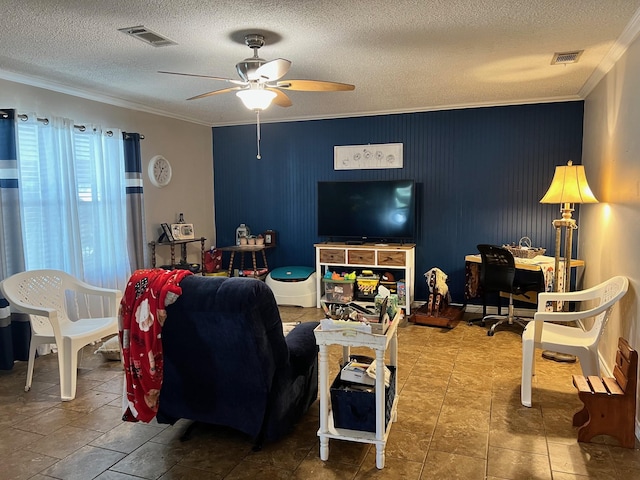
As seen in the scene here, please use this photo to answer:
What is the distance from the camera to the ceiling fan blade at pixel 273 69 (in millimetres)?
2665

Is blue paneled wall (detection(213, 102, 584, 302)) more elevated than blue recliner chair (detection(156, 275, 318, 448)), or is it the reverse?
blue paneled wall (detection(213, 102, 584, 302))

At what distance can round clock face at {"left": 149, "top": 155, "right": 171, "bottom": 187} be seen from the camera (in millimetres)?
5219

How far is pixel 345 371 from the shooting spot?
8.13 ft

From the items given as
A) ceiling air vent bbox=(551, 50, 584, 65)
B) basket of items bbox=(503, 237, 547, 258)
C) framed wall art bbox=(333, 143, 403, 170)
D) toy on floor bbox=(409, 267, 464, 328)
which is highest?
ceiling air vent bbox=(551, 50, 584, 65)

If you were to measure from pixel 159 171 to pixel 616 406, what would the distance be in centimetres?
473

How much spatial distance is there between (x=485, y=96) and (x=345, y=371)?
11.3ft

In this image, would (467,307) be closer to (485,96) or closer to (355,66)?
(485,96)

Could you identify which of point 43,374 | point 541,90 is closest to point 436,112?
point 541,90

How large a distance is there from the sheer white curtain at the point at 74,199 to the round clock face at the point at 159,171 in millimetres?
514

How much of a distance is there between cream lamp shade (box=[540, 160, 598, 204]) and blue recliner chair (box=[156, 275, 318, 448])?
2.52 metres

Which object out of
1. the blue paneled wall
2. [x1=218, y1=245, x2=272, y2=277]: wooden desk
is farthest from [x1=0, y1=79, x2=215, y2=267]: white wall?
[x1=218, y1=245, x2=272, y2=277]: wooden desk

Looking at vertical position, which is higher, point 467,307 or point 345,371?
point 345,371

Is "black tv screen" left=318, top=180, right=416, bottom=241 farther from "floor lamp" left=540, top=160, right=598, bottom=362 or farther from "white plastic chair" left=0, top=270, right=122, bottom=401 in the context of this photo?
"white plastic chair" left=0, top=270, right=122, bottom=401

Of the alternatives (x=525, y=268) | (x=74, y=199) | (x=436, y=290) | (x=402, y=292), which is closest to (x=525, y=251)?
(x=525, y=268)
